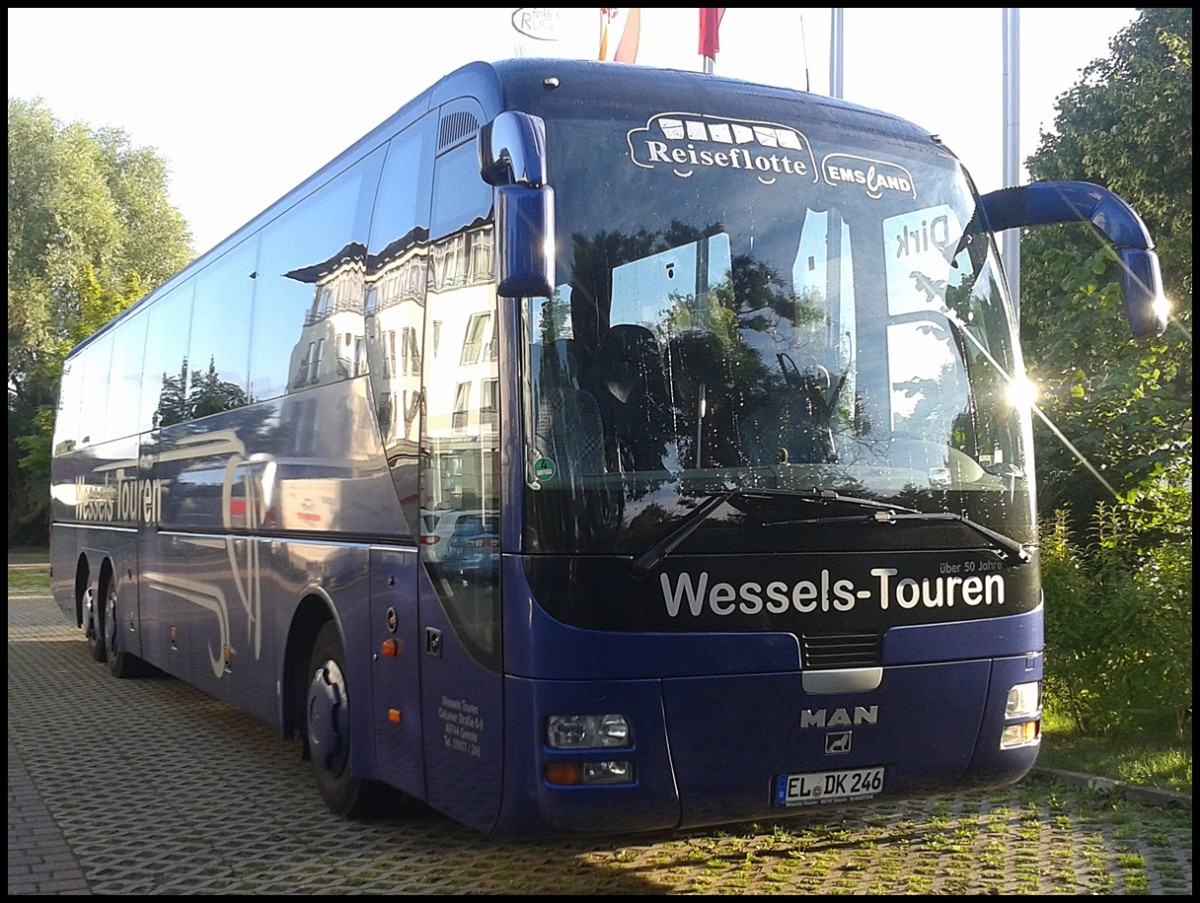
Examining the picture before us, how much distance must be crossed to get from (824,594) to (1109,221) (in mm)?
2271

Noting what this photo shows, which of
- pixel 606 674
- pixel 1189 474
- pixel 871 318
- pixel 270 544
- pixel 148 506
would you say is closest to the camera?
pixel 606 674

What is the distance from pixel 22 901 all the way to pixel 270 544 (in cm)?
308

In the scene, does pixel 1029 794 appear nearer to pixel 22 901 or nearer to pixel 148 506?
pixel 22 901

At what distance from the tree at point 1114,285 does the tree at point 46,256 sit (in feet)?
90.2

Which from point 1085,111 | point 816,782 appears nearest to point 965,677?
point 816,782

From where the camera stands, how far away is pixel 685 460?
6004 millimetres

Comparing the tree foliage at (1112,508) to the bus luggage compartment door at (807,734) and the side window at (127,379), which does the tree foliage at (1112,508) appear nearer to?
the bus luggage compartment door at (807,734)

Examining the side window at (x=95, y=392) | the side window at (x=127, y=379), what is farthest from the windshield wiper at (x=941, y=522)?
the side window at (x=95, y=392)

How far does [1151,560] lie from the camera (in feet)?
31.9

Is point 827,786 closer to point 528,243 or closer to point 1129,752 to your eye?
point 528,243

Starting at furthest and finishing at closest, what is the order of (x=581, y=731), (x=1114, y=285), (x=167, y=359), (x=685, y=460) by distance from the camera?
(x=167, y=359) → (x=1114, y=285) → (x=685, y=460) → (x=581, y=731)

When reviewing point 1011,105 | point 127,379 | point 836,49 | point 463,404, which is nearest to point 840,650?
point 463,404

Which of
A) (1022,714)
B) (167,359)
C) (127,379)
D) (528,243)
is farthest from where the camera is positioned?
(127,379)

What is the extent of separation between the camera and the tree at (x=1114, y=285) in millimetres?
11086
